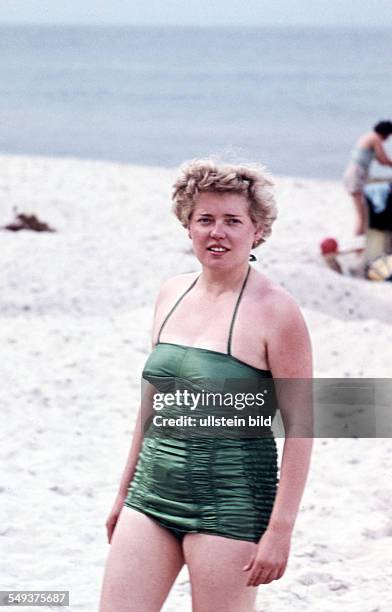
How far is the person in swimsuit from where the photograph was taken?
2502mm

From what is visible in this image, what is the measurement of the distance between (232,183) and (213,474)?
0.70m

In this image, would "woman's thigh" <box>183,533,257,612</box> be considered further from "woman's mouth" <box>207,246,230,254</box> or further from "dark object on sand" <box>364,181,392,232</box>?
"dark object on sand" <box>364,181,392,232</box>

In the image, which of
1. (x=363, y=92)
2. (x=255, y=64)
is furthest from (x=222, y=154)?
(x=255, y=64)

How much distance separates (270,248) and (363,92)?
4256cm

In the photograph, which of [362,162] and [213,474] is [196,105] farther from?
[213,474]

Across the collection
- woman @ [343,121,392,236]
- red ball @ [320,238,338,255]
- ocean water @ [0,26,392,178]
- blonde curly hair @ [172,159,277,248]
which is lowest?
blonde curly hair @ [172,159,277,248]

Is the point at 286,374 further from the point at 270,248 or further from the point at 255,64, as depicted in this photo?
the point at 255,64

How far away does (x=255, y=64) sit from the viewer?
80.6 metres

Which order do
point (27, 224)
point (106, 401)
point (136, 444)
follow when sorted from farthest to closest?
point (27, 224) < point (106, 401) < point (136, 444)

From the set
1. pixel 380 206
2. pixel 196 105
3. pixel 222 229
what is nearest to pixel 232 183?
pixel 222 229

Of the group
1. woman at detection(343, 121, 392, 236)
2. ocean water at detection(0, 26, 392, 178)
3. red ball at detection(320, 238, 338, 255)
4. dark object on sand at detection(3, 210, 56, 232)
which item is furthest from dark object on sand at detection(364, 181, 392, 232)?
dark object on sand at detection(3, 210, 56, 232)

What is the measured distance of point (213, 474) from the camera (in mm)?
2531

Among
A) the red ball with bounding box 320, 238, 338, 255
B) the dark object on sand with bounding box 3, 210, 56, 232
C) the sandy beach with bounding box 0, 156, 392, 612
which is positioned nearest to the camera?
the sandy beach with bounding box 0, 156, 392, 612

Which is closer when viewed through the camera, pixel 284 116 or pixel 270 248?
pixel 270 248
